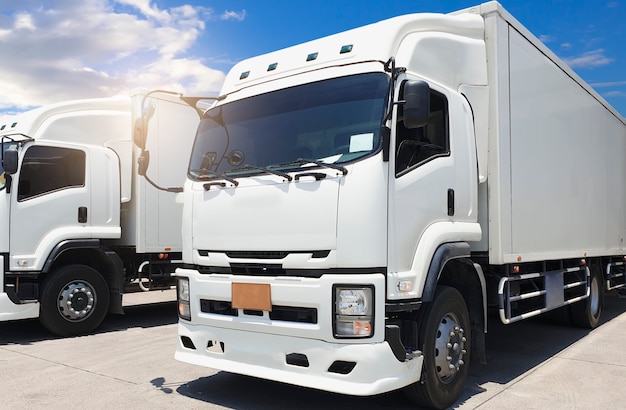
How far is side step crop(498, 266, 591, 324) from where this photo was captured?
17.3 feet

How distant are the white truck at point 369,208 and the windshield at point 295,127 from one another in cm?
1

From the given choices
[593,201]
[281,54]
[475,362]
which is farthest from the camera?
[593,201]

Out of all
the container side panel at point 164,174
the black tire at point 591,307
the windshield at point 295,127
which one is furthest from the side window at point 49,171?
the black tire at point 591,307

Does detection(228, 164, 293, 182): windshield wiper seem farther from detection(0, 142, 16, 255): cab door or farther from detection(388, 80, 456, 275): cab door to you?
detection(0, 142, 16, 255): cab door

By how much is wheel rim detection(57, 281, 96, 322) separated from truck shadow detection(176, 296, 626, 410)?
3143mm

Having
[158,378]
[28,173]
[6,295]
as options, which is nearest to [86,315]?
[6,295]

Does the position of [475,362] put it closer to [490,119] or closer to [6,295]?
[490,119]

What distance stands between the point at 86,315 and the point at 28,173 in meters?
2.04

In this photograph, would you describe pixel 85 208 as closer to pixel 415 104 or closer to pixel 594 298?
pixel 415 104

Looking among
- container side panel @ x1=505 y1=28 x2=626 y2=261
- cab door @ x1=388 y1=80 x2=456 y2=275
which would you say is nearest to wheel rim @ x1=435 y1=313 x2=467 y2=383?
cab door @ x1=388 y1=80 x2=456 y2=275

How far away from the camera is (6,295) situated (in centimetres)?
705

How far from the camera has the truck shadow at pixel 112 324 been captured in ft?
24.8

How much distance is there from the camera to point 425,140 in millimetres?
4402

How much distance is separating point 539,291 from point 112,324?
6.09m
